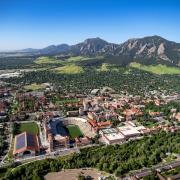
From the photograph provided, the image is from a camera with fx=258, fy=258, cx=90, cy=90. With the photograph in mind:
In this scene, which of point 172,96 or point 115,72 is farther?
point 115,72

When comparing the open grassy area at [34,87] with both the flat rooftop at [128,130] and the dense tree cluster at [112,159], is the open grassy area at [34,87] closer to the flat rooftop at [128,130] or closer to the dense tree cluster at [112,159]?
the flat rooftop at [128,130]

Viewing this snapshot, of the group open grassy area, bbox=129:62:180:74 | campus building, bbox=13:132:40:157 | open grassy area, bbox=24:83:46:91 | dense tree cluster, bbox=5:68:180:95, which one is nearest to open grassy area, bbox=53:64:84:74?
dense tree cluster, bbox=5:68:180:95

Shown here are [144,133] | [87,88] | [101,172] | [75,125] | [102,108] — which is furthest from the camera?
[87,88]

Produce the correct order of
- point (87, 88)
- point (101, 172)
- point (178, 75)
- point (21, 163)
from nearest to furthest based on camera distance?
point (101, 172)
point (21, 163)
point (87, 88)
point (178, 75)

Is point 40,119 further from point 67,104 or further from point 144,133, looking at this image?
point 144,133

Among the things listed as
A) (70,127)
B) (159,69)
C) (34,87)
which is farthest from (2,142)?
(159,69)

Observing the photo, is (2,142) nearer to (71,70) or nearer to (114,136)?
(114,136)

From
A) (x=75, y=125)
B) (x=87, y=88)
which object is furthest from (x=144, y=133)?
(x=87, y=88)
